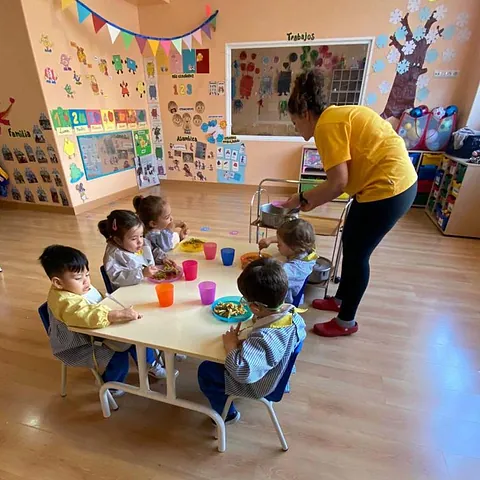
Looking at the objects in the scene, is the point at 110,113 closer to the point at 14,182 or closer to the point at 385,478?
the point at 14,182

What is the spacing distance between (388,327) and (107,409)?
168 cm

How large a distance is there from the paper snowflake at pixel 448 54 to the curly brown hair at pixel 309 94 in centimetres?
373

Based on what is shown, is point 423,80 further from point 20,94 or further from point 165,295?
point 20,94

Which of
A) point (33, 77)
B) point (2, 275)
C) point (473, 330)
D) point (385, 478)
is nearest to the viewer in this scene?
point (385, 478)

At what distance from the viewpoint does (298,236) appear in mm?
1642

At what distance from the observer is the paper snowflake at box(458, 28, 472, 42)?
387 centimetres

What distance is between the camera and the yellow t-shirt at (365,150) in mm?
1413

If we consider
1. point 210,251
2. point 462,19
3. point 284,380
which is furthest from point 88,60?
point 462,19

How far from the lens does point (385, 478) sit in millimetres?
1211

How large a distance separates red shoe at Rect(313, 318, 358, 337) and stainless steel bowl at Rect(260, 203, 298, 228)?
716 mm

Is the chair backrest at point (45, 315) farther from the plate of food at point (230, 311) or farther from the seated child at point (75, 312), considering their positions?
the plate of food at point (230, 311)

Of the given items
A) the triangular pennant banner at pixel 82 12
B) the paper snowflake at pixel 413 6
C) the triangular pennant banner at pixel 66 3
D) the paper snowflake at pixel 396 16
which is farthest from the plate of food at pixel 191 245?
the paper snowflake at pixel 413 6

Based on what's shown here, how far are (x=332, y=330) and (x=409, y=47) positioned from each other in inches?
159

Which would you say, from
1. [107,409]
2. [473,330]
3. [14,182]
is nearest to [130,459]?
[107,409]
